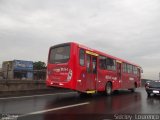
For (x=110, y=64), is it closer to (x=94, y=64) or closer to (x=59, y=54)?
(x=94, y=64)

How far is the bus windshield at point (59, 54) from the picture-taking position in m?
13.9

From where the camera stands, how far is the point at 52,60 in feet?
48.7

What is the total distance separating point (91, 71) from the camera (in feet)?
49.8

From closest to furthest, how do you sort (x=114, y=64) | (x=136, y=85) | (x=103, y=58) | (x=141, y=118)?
(x=141, y=118) → (x=103, y=58) → (x=114, y=64) → (x=136, y=85)

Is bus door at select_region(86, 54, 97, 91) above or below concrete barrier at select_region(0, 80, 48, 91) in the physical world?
above

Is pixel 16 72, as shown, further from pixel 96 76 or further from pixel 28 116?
pixel 28 116

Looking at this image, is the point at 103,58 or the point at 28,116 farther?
the point at 103,58

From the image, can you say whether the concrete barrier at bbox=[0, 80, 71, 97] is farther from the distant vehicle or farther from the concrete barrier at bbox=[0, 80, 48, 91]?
the distant vehicle

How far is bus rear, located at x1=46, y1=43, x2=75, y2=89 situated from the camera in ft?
44.2

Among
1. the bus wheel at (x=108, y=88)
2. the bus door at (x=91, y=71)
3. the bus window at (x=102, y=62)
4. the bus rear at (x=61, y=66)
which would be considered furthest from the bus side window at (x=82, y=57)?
the bus wheel at (x=108, y=88)

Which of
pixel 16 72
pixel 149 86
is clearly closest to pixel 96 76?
pixel 149 86

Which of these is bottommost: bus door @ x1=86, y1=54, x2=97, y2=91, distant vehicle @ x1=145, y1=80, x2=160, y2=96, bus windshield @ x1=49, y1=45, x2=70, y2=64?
distant vehicle @ x1=145, y1=80, x2=160, y2=96

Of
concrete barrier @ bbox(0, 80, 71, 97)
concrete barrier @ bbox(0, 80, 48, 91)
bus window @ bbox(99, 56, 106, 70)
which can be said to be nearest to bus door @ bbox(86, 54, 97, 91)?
bus window @ bbox(99, 56, 106, 70)

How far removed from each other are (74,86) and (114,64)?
6.60m
